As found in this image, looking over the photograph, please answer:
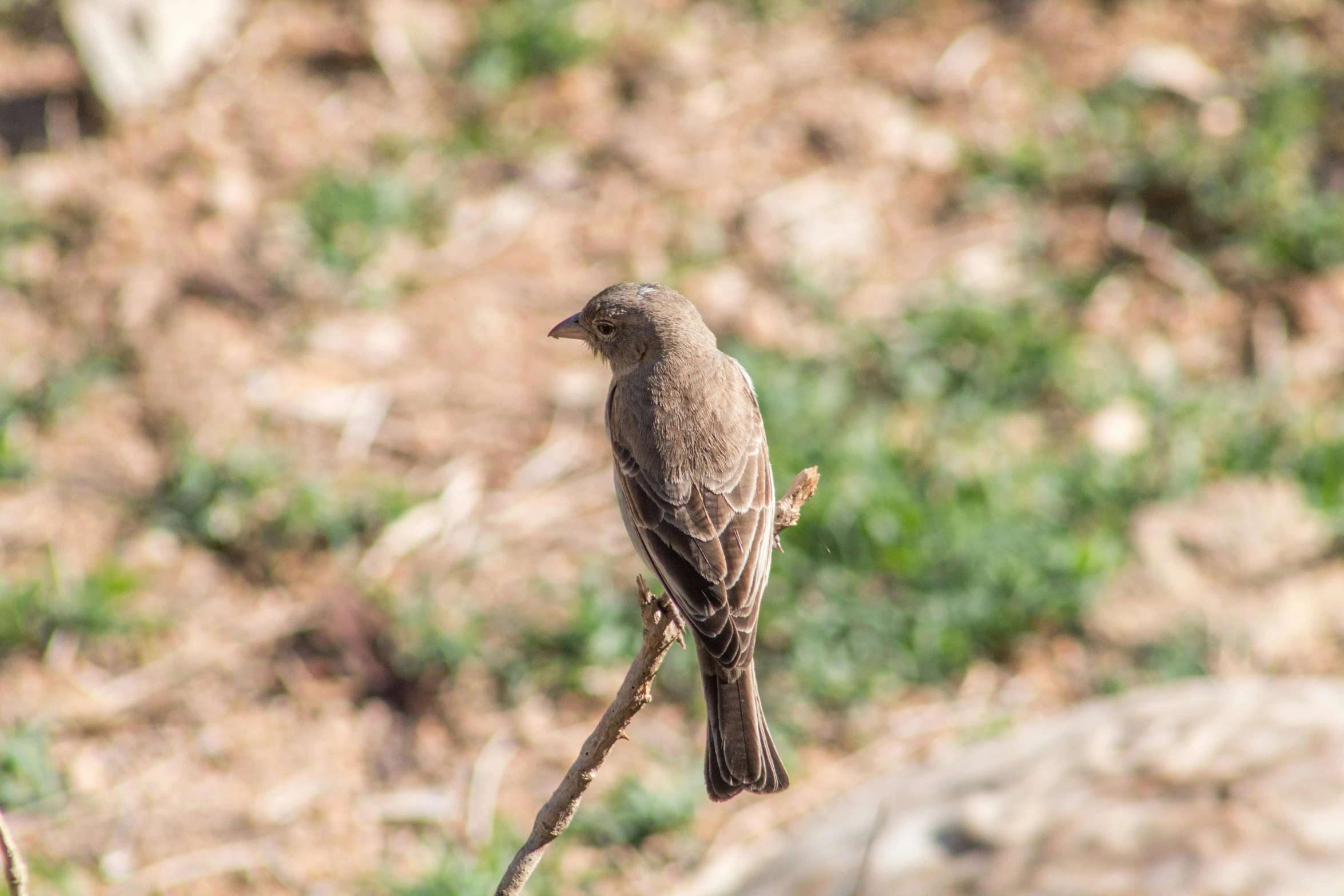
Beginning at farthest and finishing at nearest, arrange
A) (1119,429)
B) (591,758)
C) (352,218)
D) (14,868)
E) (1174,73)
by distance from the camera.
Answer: (1174,73), (352,218), (1119,429), (591,758), (14,868)

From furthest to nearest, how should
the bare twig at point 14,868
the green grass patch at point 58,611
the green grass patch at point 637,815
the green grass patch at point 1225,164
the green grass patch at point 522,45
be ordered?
the green grass patch at point 522,45, the green grass patch at point 1225,164, the green grass patch at point 58,611, the green grass patch at point 637,815, the bare twig at point 14,868

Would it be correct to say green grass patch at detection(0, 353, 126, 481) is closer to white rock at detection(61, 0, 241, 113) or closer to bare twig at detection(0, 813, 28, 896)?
white rock at detection(61, 0, 241, 113)

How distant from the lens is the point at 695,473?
329cm

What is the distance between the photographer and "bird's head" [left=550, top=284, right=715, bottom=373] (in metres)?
3.39

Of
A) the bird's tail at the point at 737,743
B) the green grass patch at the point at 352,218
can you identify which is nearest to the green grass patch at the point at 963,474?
the green grass patch at the point at 352,218

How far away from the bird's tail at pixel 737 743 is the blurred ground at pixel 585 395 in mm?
1912

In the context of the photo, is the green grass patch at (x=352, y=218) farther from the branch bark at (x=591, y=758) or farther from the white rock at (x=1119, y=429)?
the branch bark at (x=591, y=758)

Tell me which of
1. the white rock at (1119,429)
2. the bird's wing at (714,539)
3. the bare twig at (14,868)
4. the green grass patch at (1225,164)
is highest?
the bare twig at (14,868)

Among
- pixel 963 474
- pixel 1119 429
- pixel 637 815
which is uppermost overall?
pixel 963 474

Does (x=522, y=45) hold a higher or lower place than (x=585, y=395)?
higher

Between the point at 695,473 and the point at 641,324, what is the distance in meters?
0.42

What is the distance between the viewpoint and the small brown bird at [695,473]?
3.03 m

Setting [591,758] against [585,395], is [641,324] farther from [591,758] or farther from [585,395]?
[585,395]

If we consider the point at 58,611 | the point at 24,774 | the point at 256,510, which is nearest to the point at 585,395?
the point at 256,510
